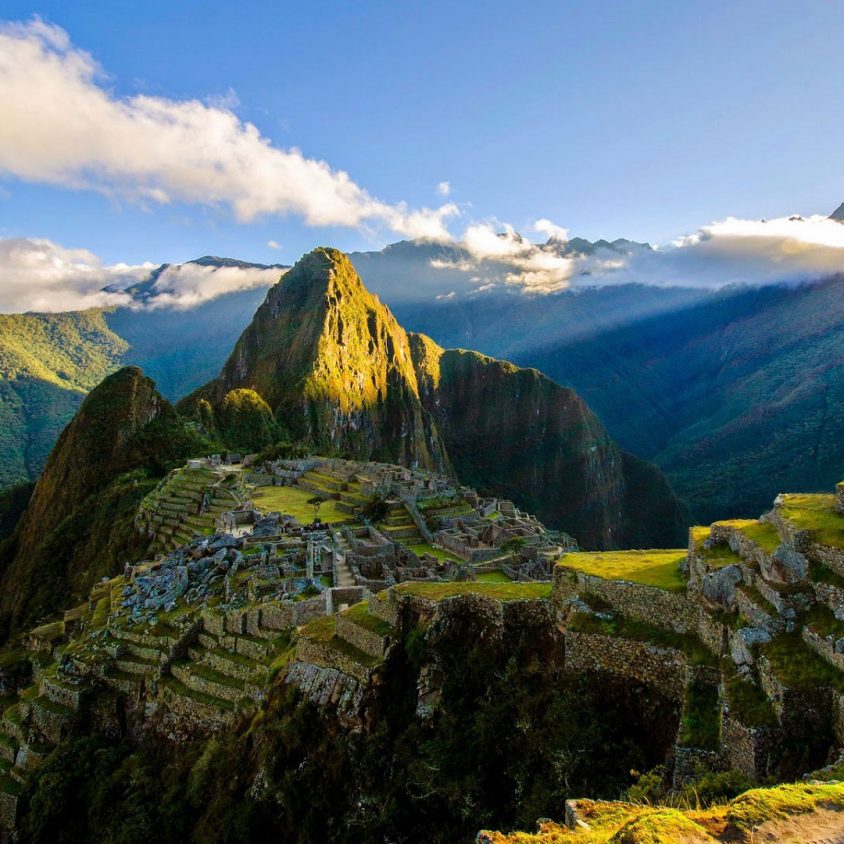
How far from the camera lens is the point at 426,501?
177ft

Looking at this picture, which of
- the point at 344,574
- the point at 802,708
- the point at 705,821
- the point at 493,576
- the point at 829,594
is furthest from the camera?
the point at 493,576

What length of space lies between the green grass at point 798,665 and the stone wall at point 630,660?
168cm

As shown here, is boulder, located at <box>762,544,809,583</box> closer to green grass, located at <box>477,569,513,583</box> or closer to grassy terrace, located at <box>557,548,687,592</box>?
grassy terrace, located at <box>557,548,687,592</box>

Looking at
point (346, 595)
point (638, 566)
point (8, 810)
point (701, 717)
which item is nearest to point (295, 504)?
point (346, 595)

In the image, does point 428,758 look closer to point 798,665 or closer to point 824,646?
point 798,665

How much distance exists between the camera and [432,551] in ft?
130

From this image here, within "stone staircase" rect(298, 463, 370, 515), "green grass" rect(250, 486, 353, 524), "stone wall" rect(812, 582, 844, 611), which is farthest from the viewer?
"stone staircase" rect(298, 463, 370, 515)

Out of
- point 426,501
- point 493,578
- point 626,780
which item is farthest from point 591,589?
point 426,501

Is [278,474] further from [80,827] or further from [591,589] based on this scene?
[591,589]

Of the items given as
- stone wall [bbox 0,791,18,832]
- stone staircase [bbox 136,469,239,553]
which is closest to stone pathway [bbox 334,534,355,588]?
stone wall [bbox 0,791,18,832]

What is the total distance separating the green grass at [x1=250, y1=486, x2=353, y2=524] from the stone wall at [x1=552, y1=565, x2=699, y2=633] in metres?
32.3

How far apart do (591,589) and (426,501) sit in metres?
42.3

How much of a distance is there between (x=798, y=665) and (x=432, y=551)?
104 ft

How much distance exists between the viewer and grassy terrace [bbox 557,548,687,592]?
11.5 meters
